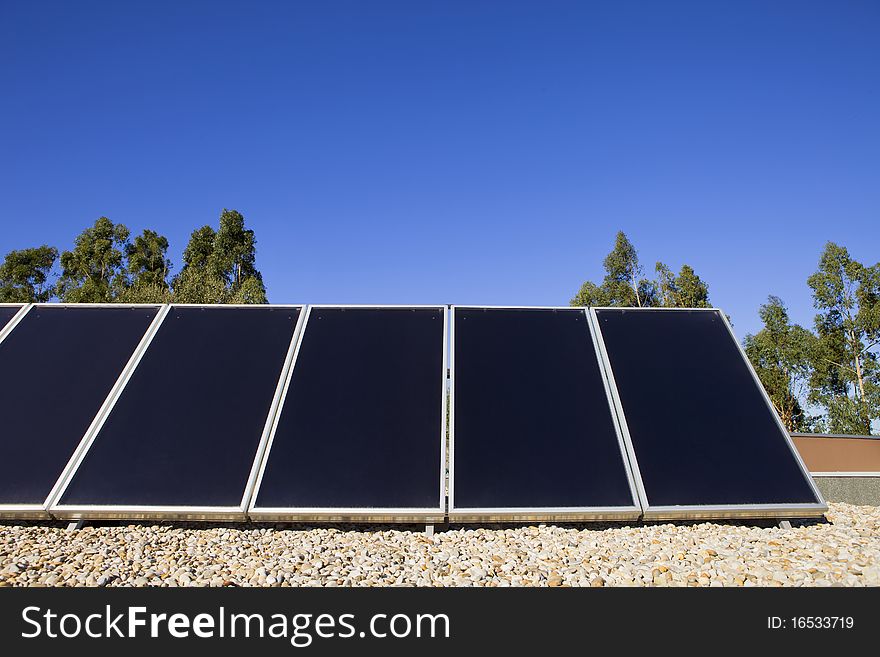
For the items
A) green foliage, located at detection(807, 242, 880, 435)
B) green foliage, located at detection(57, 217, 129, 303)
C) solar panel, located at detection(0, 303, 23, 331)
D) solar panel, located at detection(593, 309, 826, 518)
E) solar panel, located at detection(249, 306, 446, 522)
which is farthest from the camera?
green foliage, located at detection(57, 217, 129, 303)

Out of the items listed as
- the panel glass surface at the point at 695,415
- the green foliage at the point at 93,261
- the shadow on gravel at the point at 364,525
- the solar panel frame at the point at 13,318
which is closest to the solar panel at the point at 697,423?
the panel glass surface at the point at 695,415

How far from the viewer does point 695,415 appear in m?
4.71

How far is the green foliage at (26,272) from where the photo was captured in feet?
152

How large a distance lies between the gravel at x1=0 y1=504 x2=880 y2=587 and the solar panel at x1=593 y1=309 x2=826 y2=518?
1.01ft

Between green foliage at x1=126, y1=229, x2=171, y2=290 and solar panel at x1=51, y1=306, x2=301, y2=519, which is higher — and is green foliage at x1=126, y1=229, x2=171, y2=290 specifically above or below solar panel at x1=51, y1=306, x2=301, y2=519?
above

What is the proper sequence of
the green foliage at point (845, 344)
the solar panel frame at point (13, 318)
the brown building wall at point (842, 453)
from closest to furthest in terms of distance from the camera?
the solar panel frame at point (13, 318) → the brown building wall at point (842, 453) → the green foliage at point (845, 344)

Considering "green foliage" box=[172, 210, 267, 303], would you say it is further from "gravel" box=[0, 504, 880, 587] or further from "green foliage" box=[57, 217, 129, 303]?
"gravel" box=[0, 504, 880, 587]

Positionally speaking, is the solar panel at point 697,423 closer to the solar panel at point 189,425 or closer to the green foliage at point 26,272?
the solar panel at point 189,425

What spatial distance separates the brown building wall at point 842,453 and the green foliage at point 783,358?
27.1 m

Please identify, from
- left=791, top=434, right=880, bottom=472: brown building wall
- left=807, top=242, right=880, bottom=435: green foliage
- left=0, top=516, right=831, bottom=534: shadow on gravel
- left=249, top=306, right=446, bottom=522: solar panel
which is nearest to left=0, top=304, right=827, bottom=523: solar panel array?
left=249, top=306, right=446, bottom=522: solar panel

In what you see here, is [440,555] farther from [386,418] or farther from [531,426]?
[531,426]

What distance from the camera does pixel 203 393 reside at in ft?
15.5

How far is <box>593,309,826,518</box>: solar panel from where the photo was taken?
4141 millimetres
